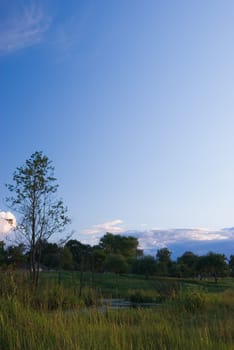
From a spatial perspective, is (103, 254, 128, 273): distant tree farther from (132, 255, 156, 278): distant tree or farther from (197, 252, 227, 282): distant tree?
(197, 252, 227, 282): distant tree

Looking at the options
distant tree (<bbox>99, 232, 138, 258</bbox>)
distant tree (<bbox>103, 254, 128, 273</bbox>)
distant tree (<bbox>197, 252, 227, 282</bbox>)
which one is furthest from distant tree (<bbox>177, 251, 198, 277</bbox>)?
distant tree (<bbox>103, 254, 128, 273</bbox>)

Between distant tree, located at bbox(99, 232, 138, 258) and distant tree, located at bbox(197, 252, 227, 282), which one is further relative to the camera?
distant tree, located at bbox(99, 232, 138, 258)

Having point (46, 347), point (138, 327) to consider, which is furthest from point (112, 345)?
point (138, 327)

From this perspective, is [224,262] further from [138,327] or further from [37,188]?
[138,327]

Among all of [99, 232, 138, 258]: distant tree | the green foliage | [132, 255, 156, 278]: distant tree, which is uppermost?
[99, 232, 138, 258]: distant tree

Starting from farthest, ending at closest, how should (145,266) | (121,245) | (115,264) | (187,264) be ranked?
(121,245) → (187,264) → (145,266) → (115,264)

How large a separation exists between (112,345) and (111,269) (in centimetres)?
4981

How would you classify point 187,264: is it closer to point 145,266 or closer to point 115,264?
point 145,266

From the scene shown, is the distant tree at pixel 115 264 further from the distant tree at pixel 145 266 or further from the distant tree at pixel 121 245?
the distant tree at pixel 121 245

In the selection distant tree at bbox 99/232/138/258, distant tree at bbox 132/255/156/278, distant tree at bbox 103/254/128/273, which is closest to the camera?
distant tree at bbox 103/254/128/273

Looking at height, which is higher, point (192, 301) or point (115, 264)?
point (115, 264)

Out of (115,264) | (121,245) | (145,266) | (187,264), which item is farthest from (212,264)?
(121,245)

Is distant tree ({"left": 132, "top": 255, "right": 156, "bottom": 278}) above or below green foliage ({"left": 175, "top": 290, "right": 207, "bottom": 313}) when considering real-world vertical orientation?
above

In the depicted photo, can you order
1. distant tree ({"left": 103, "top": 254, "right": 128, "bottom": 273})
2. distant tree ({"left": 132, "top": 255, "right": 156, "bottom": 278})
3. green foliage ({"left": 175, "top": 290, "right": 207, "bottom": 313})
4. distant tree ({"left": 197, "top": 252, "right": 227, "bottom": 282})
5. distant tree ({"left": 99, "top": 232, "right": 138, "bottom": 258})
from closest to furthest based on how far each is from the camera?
green foliage ({"left": 175, "top": 290, "right": 207, "bottom": 313}) < distant tree ({"left": 103, "top": 254, "right": 128, "bottom": 273}) < distant tree ({"left": 132, "top": 255, "right": 156, "bottom": 278}) < distant tree ({"left": 197, "top": 252, "right": 227, "bottom": 282}) < distant tree ({"left": 99, "top": 232, "right": 138, "bottom": 258})
